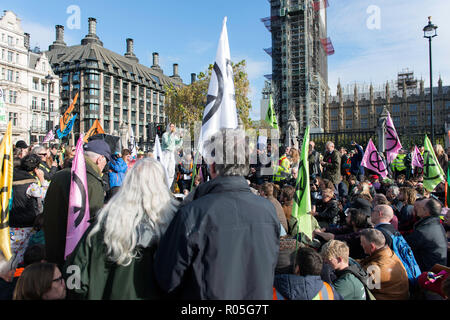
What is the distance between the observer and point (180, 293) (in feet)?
6.86

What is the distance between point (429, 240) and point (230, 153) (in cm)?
347

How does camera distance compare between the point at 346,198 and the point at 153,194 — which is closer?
the point at 153,194

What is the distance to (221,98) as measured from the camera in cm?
502

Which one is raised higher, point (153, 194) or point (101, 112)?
point (101, 112)

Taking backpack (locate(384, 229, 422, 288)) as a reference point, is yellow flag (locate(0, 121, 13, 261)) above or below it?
above

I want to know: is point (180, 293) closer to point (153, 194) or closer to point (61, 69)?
point (153, 194)

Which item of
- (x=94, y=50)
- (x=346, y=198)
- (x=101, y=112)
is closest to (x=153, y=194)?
(x=346, y=198)

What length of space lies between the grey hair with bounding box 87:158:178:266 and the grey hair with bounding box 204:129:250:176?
1.33 feet

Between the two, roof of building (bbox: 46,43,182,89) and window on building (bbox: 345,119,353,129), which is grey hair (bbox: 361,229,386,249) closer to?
roof of building (bbox: 46,43,182,89)

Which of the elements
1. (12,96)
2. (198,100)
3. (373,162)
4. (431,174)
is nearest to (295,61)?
(198,100)

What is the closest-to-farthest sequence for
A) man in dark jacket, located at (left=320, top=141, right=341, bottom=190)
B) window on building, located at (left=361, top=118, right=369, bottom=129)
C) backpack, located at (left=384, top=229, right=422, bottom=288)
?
backpack, located at (left=384, top=229, right=422, bottom=288) < man in dark jacket, located at (left=320, top=141, right=341, bottom=190) < window on building, located at (left=361, top=118, right=369, bottom=129)

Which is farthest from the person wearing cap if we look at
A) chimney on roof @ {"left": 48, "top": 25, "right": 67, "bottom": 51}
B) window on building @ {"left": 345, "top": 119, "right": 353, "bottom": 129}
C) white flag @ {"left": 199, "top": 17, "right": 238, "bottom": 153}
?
chimney on roof @ {"left": 48, "top": 25, "right": 67, "bottom": 51}

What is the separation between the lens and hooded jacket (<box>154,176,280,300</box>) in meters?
1.96
